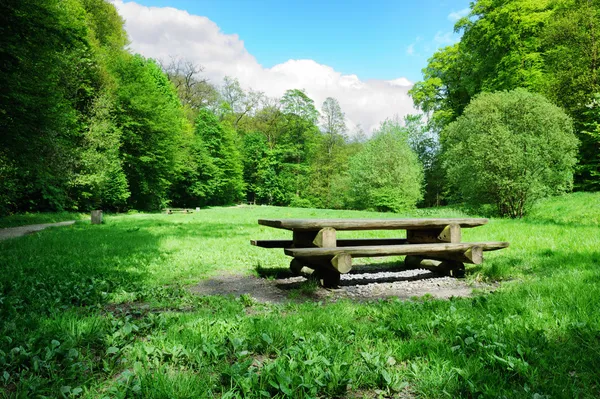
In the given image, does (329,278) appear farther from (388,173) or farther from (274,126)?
(274,126)

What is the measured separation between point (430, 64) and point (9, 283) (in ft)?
131

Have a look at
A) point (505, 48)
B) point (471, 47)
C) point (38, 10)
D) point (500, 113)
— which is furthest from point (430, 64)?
point (38, 10)

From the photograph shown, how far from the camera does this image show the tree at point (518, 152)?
17188 mm

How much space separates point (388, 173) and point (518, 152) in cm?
1865

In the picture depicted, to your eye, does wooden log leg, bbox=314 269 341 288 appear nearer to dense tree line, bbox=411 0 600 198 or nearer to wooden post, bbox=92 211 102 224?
wooden post, bbox=92 211 102 224

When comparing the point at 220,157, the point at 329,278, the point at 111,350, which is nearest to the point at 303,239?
the point at 329,278

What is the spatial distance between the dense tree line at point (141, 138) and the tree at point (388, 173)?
13 cm

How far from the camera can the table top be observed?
17.8 ft

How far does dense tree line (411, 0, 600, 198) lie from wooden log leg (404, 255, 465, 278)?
15.7 meters

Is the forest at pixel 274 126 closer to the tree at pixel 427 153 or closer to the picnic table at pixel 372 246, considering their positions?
the tree at pixel 427 153

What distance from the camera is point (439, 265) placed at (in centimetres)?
688

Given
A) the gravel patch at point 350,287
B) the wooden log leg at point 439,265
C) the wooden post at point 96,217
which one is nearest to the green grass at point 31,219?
the wooden post at point 96,217

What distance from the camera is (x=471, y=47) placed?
101 feet

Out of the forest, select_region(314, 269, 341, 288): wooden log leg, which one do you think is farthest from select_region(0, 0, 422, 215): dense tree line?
select_region(314, 269, 341, 288): wooden log leg
